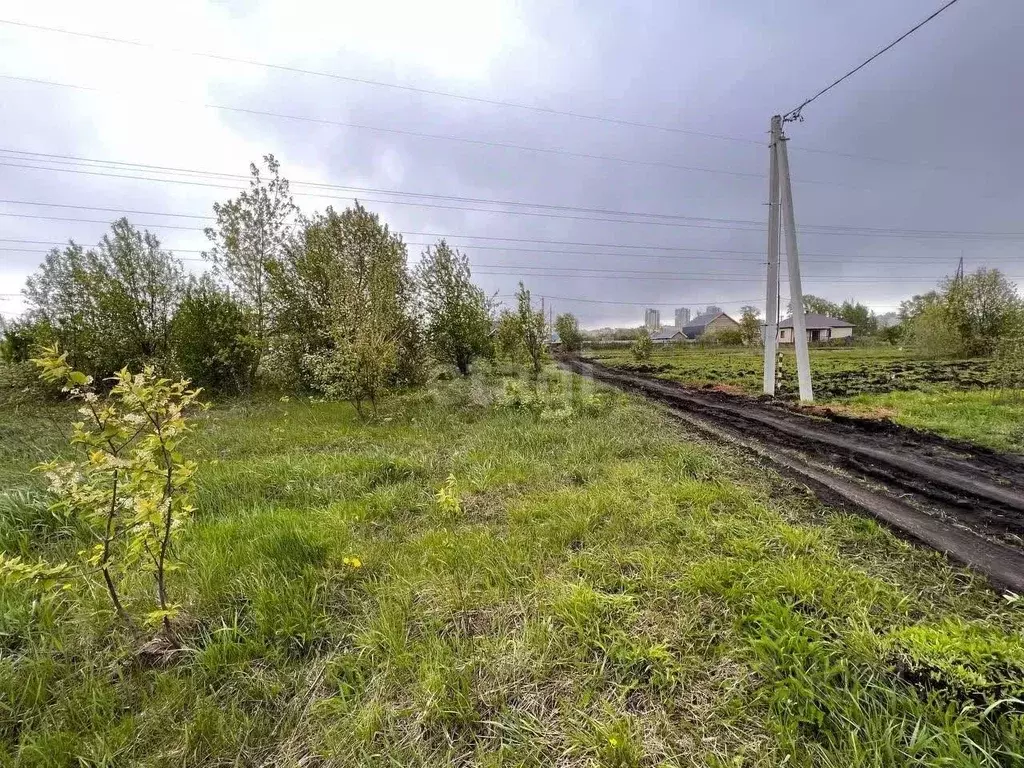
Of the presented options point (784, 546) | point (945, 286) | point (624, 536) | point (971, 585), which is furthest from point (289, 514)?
A: point (945, 286)

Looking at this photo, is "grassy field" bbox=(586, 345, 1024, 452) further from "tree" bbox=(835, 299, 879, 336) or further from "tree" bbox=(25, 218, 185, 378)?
"tree" bbox=(835, 299, 879, 336)

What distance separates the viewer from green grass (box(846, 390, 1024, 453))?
6090 mm

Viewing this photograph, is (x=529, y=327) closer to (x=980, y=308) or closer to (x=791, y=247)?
(x=791, y=247)

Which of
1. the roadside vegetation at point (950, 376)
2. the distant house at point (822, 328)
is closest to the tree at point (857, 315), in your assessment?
the distant house at point (822, 328)

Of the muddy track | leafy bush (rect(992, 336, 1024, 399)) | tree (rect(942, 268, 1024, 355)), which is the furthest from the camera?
tree (rect(942, 268, 1024, 355))

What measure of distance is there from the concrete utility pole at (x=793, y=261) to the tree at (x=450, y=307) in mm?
10665

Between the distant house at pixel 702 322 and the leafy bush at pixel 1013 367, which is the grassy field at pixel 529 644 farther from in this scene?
the distant house at pixel 702 322

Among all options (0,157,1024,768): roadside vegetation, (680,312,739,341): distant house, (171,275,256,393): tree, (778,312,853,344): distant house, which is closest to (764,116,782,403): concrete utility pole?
(0,157,1024,768): roadside vegetation

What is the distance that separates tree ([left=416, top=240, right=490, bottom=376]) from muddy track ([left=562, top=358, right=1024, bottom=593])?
10102mm

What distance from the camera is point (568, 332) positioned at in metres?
44.9

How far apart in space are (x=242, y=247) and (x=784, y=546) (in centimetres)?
1620

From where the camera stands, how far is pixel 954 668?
5.98ft

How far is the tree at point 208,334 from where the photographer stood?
13.3 m

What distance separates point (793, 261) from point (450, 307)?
11.3 meters
